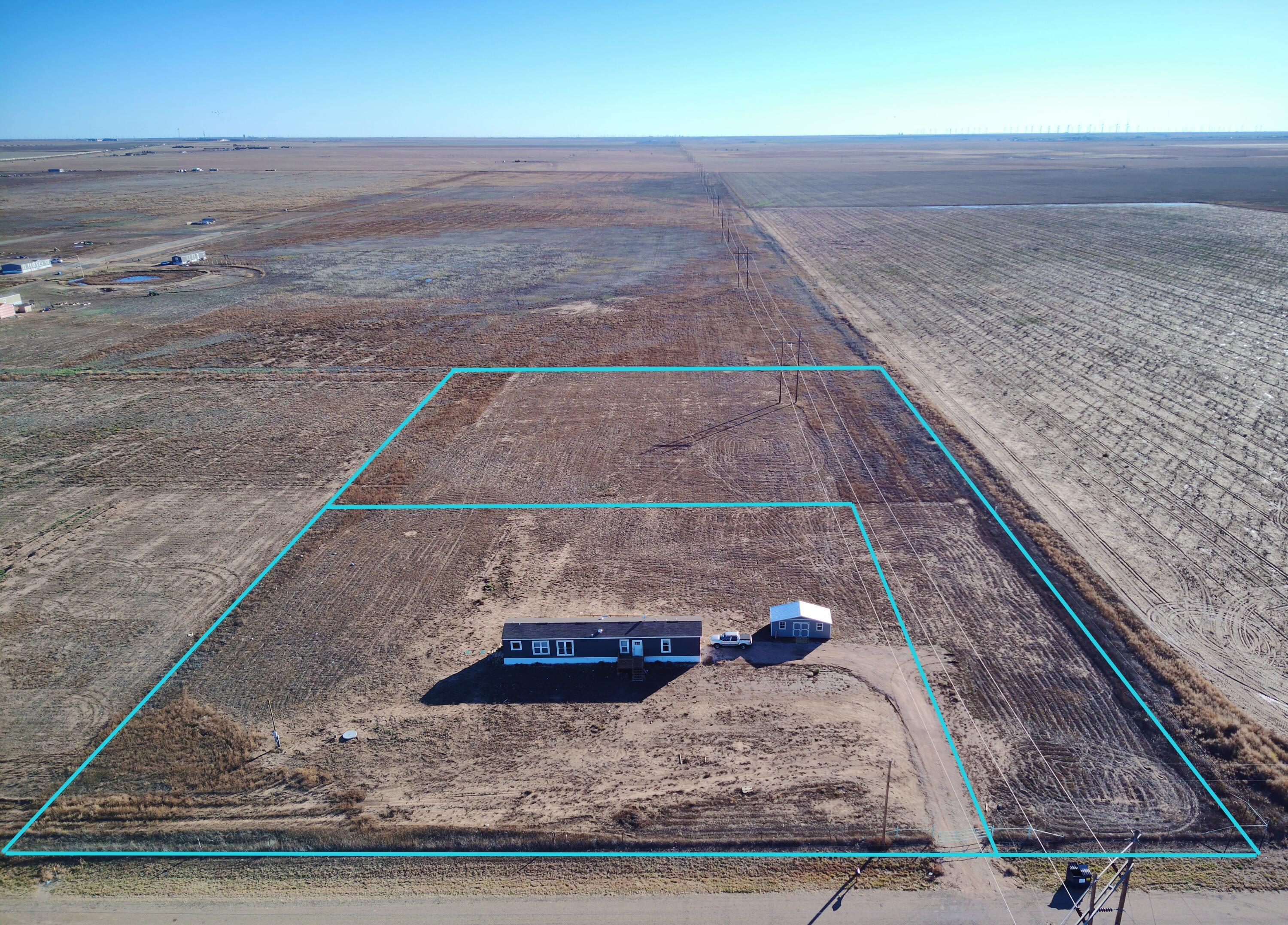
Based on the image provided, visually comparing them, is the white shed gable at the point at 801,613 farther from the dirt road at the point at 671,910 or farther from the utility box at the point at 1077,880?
the utility box at the point at 1077,880

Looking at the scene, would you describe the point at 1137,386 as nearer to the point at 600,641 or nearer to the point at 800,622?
the point at 800,622

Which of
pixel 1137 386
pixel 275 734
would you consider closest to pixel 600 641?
pixel 275 734

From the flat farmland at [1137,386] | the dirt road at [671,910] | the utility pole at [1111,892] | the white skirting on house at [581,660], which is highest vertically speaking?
the flat farmland at [1137,386]

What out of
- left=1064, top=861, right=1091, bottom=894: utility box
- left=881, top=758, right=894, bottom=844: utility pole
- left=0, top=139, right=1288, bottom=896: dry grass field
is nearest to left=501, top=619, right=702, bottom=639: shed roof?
left=0, top=139, right=1288, bottom=896: dry grass field

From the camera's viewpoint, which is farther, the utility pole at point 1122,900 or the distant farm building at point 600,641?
the distant farm building at point 600,641

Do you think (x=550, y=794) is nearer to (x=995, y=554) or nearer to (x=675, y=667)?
(x=675, y=667)

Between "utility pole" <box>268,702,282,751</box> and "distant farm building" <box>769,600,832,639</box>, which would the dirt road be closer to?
"utility pole" <box>268,702,282,751</box>

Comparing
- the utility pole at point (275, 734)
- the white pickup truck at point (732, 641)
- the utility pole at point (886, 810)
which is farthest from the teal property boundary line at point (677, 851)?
the white pickup truck at point (732, 641)
